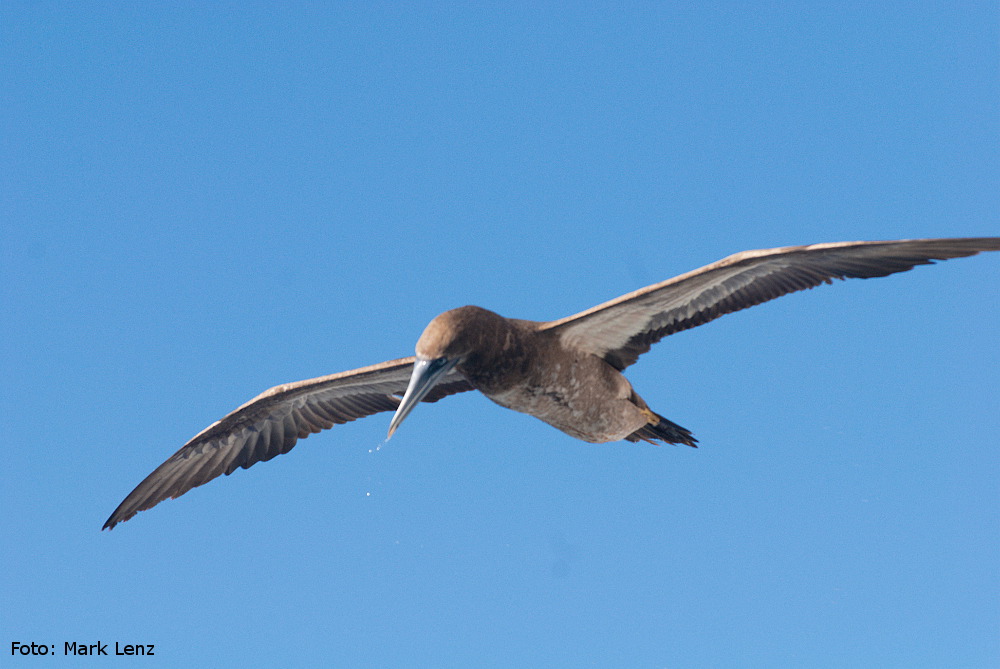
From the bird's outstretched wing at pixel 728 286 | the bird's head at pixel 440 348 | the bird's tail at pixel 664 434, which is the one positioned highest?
the bird's outstretched wing at pixel 728 286

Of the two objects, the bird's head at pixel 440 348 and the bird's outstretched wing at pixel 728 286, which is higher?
the bird's outstretched wing at pixel 728 286

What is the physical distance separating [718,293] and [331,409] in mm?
4537

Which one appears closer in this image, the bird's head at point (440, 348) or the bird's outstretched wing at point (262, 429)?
the bird's head at point (440, 348)

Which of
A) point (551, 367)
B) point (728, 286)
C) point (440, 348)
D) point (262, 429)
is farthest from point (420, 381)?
point (262, 429)

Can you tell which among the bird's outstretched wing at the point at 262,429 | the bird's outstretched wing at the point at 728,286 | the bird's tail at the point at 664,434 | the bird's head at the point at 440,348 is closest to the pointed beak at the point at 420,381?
the bird's head at the point at 440,348

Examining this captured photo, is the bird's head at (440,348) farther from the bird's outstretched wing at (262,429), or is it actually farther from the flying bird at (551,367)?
the bird's outstretched wing at (262,429)

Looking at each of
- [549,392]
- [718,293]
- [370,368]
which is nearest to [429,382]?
[549,392]

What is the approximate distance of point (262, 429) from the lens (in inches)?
409

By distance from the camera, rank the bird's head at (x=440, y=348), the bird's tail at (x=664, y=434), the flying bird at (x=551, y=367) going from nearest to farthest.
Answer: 1. the bird's head at (x=440, y=348)
2. the flying bird at (x=551, y=367)
3. the bird's tail at (x=664, y=434)

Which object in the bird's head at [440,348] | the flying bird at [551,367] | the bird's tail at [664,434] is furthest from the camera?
the bird's tail at [664,434]

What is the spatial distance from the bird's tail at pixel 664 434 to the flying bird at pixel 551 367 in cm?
1

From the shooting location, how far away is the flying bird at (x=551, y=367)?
25.2 feet

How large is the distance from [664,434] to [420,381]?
133 inches

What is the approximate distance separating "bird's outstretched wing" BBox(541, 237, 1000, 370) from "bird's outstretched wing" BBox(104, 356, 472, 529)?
1.85 meters
